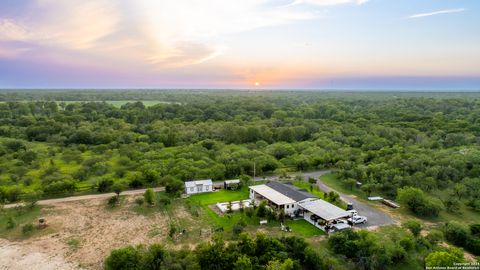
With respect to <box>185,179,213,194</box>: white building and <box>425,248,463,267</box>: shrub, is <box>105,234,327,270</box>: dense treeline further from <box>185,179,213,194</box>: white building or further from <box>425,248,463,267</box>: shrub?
<box>185,179,213,194</box>: white building

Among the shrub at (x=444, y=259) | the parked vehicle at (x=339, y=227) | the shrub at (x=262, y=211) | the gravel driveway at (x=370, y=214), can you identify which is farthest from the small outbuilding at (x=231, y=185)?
the shrub at (x=444, y=259)

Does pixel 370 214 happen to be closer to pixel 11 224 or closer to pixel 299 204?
pixel 299 204

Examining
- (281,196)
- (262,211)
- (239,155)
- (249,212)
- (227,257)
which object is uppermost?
(239,155)

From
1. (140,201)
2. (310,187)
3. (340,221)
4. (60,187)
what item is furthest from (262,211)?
(60,187)

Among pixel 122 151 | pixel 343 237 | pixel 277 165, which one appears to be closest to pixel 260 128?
pixel 277 165

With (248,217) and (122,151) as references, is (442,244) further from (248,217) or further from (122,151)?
(122,151)

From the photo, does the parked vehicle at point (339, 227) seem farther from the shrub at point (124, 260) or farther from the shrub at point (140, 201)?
the shrub at point (140, 201)
